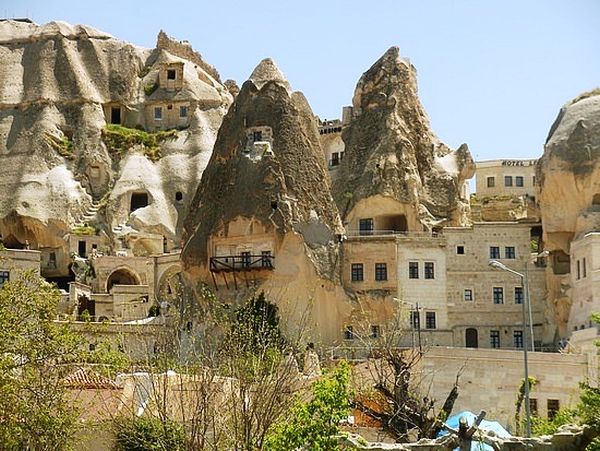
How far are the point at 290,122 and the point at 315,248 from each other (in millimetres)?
8289

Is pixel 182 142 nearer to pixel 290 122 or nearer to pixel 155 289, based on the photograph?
pixel 155 289

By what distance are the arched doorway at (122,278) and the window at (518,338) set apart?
2971 cm

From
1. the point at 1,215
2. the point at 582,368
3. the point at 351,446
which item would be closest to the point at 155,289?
the point at 1,215

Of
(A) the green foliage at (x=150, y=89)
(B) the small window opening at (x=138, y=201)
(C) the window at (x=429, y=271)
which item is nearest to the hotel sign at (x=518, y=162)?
(B) the small window opening at (x=138, y=201)

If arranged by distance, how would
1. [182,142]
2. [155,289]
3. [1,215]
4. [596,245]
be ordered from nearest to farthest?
[596,245] < [155,289] < [1,215] < [182,142]

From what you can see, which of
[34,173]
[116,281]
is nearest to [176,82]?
[34,173]

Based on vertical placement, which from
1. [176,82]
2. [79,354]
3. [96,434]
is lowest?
[96,434]

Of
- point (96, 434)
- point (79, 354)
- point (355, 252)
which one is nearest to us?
point (79, 354)

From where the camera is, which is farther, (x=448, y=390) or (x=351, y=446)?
(x=448, y=390)

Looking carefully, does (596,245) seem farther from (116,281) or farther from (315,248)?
(116,281)

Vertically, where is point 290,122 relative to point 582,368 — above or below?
above

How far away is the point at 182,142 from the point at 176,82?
7522mm

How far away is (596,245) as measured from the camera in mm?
65562

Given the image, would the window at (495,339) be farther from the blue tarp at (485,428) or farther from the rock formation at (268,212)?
the blue tarp at (485,428)
